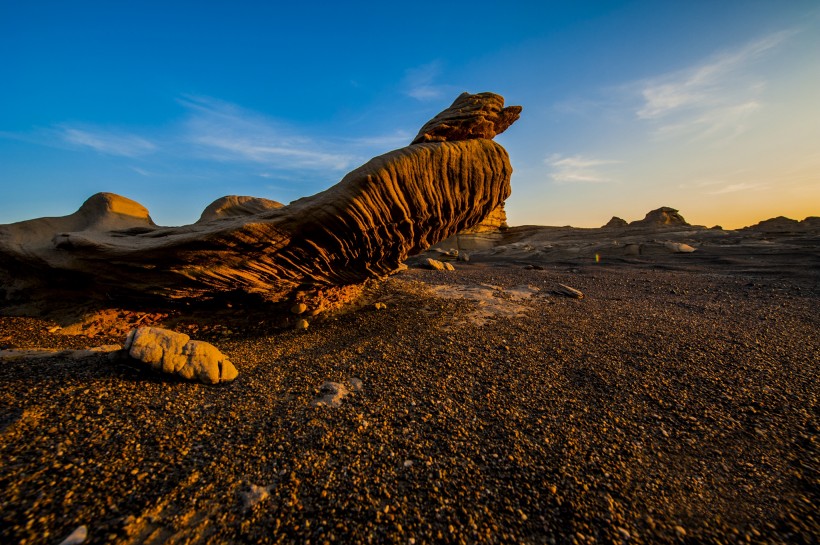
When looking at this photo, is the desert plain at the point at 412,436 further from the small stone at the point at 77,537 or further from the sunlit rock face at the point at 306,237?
the sunlit rock face at the point at 306,237

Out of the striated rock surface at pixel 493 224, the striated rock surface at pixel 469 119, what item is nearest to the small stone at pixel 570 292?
the striated rock surface at pixel 469 119

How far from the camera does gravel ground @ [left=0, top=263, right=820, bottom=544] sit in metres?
1.75

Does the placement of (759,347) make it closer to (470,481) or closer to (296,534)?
(470,481)

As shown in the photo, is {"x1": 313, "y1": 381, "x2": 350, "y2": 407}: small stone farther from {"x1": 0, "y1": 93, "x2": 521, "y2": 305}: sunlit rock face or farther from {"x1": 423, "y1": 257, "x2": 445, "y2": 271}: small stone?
{"x1": 423, "y1": 257, "x2": 445, "y2": 271}: small stone

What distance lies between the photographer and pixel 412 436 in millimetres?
2525

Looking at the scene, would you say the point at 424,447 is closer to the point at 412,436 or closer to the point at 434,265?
the point at 412,436

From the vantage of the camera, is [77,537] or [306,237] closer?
[77,537]

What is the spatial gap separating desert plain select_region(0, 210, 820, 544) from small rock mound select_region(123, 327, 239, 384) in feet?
0.45

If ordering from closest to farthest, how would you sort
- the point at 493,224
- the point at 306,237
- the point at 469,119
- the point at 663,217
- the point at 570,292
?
the point at 306,237 < the point at 469,119 < the point at 570,292 < the point at 663,217 < the point at 493,224

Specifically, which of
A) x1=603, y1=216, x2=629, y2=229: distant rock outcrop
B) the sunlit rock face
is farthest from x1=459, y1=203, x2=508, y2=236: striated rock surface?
the sunlit rock face

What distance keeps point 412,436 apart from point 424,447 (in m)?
0.15

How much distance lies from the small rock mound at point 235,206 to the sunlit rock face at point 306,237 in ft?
5.77

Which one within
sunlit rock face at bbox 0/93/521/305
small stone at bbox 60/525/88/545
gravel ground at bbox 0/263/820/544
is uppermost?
sunlit rock face at bbox 0/93/521/305

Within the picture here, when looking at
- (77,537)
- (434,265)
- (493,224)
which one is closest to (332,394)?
(77,537)
